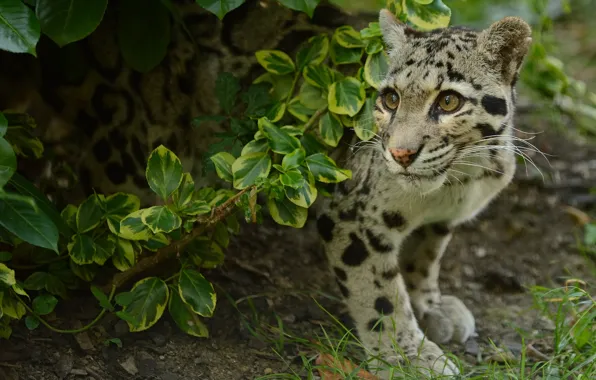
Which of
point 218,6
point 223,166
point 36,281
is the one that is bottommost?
point 36,281

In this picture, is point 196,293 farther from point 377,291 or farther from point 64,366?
point 377,291

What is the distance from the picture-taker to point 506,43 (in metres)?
3.43

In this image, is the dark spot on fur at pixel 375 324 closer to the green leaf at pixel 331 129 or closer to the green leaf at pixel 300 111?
the green leaf at pixel 331 129

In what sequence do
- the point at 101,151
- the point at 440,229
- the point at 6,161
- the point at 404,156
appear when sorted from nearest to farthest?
the point at 6,161 < the point at 404,156 < the point at 440,229 < the point at 101,151

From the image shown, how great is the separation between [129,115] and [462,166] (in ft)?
5.97

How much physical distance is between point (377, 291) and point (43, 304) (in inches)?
57.3

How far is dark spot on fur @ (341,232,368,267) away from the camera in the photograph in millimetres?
3838

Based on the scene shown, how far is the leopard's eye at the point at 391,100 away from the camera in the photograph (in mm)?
3508

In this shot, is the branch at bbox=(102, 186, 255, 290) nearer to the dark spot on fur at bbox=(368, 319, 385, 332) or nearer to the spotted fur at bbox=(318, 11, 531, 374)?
the spotted fur at bbox=(318, 11, 531, 374)

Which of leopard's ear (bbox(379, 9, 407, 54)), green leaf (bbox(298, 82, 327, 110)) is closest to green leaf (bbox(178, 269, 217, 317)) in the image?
green leaf (bbox(298, 82, 327, 110))

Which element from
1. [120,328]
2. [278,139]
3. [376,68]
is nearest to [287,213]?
[278,139]

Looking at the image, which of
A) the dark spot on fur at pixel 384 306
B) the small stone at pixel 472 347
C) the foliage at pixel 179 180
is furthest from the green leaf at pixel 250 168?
the small stone at pixel 472 347

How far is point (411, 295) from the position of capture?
4504 mm

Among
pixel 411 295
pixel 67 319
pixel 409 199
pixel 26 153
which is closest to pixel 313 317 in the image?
pixel 411 295
